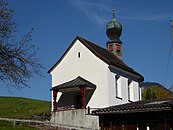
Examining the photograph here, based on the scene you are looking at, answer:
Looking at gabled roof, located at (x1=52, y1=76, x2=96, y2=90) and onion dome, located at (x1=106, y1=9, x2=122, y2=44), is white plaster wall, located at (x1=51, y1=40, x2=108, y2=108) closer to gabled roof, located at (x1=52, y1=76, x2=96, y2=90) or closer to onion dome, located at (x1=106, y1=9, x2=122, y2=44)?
gabled roof, located at (x1=52, y1=76, x2=96, y2=90)

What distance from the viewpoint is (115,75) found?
3478cm

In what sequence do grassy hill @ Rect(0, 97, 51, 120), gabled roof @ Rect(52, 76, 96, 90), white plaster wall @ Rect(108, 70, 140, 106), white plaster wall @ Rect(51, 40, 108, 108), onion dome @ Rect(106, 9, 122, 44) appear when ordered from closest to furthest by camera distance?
gabled roof @ Rect(52, 76, 96, 90) → white plaster wall @ Rect(51, 40, 108, 108) → white plaster wall @ Rect(108, 70, 140, 106) → grassy hill @ Rect(0, 97, 51, 120) → onion dome @ Rect(106, 9, 122, 44)

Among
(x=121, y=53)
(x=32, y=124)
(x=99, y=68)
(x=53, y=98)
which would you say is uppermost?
(x=121, y=53)

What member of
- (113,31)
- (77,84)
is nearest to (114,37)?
(113,31)

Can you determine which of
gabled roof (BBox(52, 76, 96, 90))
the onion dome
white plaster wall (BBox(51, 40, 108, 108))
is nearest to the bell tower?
the onion dome

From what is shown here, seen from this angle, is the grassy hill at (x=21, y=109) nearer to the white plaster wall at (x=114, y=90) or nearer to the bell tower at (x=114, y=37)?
the white plaster wall at (x=114, y=90)

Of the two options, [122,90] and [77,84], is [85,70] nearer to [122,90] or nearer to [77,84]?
[77,84]

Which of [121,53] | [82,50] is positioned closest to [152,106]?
[82,50]

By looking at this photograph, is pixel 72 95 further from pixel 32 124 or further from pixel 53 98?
pixel 32 124

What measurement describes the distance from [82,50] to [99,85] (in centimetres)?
398

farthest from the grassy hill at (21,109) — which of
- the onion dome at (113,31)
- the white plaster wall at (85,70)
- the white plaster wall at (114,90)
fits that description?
the onion dome at (113,31)

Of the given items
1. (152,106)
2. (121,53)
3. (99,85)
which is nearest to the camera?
(152,106)

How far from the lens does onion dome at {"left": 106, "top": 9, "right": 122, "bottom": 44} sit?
4409 centimetres

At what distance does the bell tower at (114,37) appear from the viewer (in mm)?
43312
